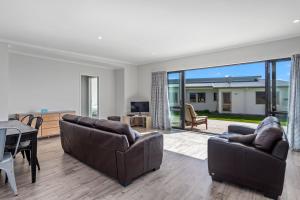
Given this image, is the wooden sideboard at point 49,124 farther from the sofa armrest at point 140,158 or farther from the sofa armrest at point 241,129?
the sofa armrest at point 241,129

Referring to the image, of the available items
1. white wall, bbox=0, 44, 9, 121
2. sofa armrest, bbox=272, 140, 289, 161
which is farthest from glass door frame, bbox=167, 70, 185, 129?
white wall, bbox=0, 44, 9, 121

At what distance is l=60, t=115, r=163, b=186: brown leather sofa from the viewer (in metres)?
2.40

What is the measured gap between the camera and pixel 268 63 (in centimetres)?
443

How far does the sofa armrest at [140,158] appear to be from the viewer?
238 cm

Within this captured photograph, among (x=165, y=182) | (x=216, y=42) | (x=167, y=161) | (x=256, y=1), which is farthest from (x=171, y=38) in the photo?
(x=165, y=182)

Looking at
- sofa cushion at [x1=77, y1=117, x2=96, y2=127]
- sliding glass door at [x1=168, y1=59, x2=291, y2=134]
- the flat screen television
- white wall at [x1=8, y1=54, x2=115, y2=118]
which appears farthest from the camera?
the flat screen television

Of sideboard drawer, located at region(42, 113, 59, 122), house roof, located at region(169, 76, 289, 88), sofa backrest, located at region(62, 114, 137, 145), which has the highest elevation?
house roof, located at region(169, 76, 289, 88)

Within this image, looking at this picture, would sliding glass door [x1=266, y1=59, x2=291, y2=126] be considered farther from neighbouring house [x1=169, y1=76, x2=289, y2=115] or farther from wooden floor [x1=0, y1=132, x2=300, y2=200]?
neighbouring house [x1=169, y1=76, x2=289, y2=115]

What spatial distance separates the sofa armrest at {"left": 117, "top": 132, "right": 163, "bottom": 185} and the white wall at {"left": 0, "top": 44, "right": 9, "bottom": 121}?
11.4 ft

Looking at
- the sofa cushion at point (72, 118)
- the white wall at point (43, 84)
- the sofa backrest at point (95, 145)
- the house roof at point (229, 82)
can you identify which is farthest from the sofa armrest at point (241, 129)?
the house roof at point (229, 82)

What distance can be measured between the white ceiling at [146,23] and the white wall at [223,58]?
0.91 feet

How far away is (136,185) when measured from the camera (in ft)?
8.11

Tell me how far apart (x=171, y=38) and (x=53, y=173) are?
11.8ft

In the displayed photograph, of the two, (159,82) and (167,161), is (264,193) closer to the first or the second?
(167,161)
